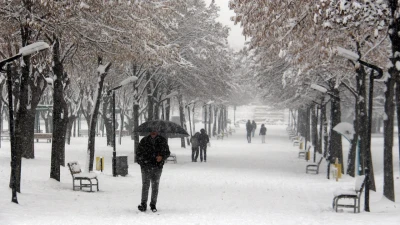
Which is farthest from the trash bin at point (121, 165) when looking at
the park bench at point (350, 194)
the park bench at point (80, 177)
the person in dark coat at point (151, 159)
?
the park bench at point (350, 194)

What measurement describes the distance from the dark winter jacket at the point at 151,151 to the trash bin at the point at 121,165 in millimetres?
8849

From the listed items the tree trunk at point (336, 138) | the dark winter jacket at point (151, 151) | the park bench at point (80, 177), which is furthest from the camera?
the tree trunk at point (336, 138)

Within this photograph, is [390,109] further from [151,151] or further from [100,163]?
[100,163]

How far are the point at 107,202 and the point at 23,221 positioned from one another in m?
4.04

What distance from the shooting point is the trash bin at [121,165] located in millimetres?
20469

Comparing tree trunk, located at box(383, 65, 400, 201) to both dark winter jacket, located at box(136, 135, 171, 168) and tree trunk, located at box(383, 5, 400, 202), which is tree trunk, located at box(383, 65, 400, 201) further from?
dark winter jacket, located at box(136, 135, 171, 168)

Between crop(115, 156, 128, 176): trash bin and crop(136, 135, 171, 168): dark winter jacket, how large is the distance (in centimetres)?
885

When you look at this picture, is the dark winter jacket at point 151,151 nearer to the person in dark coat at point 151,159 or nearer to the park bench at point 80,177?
the person in dark coat at point 151,159

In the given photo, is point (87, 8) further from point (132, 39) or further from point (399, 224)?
point (399, 224)

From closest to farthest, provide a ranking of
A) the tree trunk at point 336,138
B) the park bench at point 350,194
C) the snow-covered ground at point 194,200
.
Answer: the snow-covered ground at point 194,200
the park bench at point 350,194
the tree trunk at point 336,138

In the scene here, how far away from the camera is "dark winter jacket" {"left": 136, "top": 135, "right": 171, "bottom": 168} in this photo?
11617mm

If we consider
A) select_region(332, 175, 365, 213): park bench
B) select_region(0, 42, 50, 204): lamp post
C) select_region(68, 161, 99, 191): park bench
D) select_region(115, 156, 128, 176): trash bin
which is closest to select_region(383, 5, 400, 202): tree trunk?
select_region(332, 175, 365, 213): park bench

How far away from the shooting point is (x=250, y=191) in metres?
17.0

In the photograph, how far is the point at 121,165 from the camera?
2073 cm
